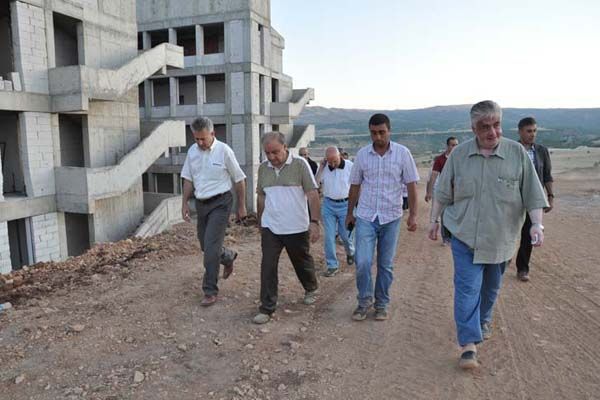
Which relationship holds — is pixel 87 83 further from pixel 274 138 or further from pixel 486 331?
pixel 486 331

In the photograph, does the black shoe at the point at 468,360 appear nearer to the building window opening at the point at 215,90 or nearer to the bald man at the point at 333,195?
the bald man at the point at 333,195

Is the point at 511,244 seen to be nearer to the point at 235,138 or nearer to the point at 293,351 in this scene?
the point at 293,351

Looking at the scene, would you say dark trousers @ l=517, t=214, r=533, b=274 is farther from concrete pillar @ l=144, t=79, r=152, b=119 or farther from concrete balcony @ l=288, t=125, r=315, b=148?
concrete pillar @ l=144, t=79, r=152, b=119

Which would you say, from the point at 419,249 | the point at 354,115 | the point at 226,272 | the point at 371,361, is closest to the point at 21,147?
the point at 226,272

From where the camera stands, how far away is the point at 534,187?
3543 millimetres

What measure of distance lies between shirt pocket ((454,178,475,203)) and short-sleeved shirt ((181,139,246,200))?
2.23 m

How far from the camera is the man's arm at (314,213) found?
4559mm

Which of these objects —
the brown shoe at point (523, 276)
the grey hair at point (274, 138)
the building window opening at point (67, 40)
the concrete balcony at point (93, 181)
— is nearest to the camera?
the grey hair at point (274, 138)

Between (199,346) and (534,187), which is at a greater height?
(534,187)

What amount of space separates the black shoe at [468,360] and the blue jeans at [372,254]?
1.11 metres

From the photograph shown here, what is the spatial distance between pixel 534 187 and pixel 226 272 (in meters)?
3.46

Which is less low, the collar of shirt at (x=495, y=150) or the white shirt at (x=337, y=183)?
the collar of shirt at (x=495, y=150)

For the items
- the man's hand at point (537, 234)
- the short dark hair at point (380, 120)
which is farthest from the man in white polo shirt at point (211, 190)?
the man's hand at point (537, 234)

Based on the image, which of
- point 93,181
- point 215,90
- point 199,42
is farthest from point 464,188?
point 215,90
